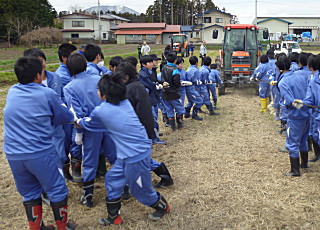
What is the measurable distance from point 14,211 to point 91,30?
57.0 m

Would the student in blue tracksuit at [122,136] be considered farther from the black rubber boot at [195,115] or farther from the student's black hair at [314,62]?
the black rubber boot at [195,115]

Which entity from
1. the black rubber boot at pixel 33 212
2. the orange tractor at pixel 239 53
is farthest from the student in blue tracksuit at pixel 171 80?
the orange tractor at pixel 239 53

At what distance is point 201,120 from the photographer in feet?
28.6

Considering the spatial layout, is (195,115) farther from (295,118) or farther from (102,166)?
(102,166)

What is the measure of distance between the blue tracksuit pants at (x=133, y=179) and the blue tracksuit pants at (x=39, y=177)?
49 centimetres

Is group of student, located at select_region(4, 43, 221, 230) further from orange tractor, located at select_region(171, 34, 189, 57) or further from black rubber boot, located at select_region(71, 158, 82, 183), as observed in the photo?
orange tractor, located at select_region(171, 34, 189, 57)

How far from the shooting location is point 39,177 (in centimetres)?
314

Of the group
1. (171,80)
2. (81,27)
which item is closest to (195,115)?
(171,80)

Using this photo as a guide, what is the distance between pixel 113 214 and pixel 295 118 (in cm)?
288

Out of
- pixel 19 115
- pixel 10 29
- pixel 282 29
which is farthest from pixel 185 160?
pixel 282 29

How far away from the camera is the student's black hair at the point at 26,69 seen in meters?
3.13

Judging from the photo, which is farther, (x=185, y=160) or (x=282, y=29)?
(x=282, y=29)

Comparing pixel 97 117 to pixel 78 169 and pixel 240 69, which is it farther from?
pixel 240 69

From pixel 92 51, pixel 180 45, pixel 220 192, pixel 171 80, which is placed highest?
pixel 180 45
